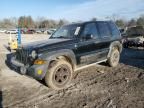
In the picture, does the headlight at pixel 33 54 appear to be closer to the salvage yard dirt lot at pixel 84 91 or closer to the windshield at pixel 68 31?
the salvage yard dirt lot at pixel 84 91

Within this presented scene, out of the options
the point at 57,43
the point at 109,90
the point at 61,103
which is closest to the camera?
the point at 61,103

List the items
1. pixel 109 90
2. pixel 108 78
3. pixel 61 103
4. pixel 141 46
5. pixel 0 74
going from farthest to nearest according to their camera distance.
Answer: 1. pixel 141 46
2. pixel 0 74
3. pixel 108 78
4. pixel 109 90
5. pixel 61 103

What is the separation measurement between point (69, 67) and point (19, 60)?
5.20ft

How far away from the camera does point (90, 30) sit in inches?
307

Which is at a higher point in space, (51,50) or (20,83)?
(51,50)

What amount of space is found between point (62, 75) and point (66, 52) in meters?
0.71

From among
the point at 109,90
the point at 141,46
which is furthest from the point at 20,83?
the point at 141,46

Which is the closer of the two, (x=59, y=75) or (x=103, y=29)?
(x=59, y=75)

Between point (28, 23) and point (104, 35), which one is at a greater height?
point (28, 23)

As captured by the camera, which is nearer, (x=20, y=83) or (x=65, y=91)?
(x=65, y=91)

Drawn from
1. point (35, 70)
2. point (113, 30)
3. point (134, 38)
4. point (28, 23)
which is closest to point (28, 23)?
point (28, 23)

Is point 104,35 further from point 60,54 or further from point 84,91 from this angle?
point 84,91

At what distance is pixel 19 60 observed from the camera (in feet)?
22.5

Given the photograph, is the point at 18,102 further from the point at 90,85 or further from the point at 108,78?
the point at 108,78
